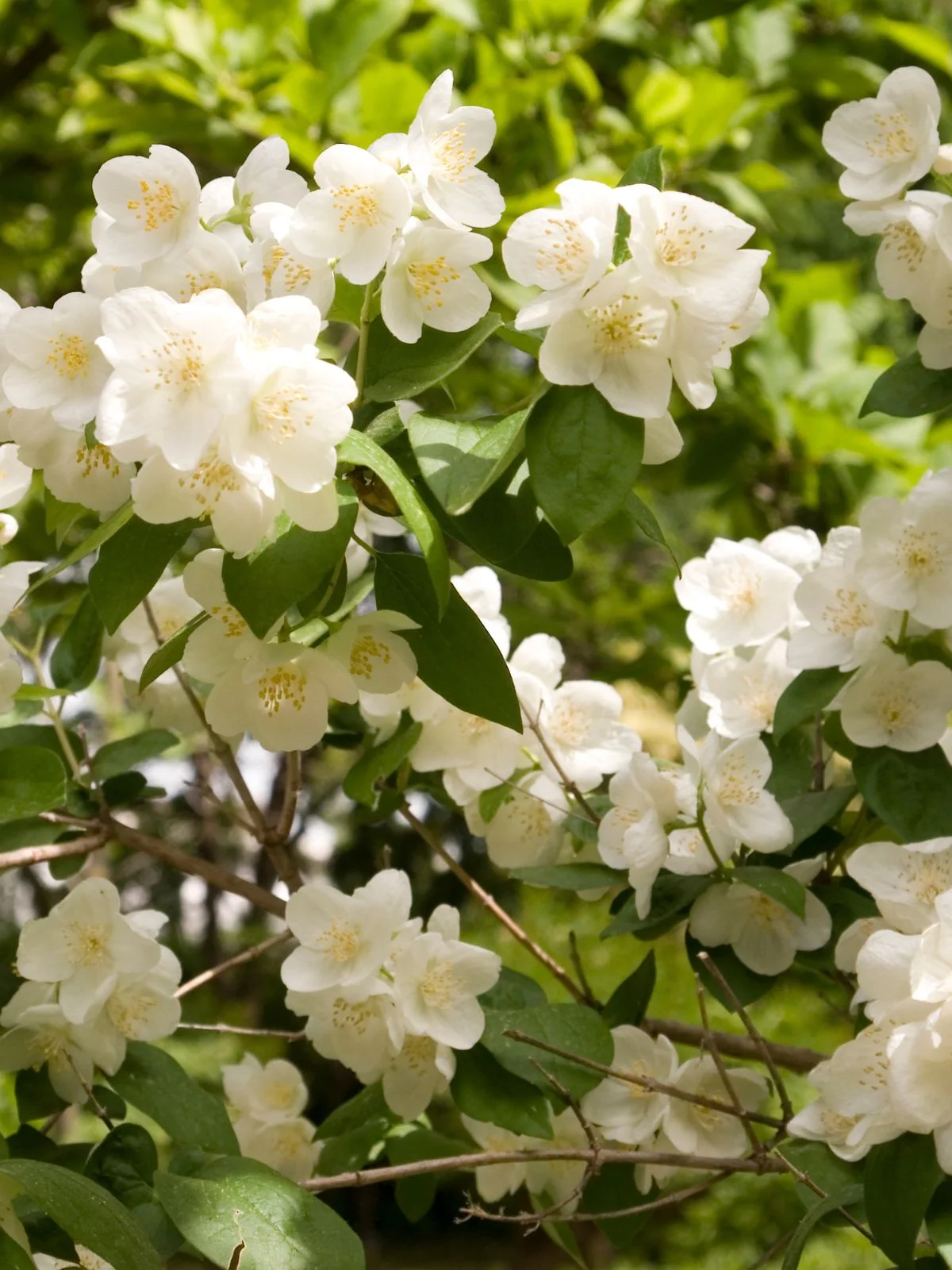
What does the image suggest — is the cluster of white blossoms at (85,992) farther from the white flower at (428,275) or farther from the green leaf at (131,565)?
the white flower at (428,275)

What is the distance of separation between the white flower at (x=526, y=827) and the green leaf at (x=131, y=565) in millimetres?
464

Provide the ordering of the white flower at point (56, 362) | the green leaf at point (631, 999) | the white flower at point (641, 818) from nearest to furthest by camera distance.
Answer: the white flower at point (56, 362)
the white flower at point (641, 818)
the green leaf at point (631, 999)

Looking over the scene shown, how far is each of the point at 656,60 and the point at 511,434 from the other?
6.01ft

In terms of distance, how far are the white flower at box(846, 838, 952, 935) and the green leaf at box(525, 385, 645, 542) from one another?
0.30 metres

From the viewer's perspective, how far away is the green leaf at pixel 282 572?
0.68 m

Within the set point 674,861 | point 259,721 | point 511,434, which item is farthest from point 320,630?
point 674,861

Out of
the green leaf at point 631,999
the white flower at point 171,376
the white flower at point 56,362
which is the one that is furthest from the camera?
the green leaf at point 631,999

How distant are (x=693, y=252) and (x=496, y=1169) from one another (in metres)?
0.77

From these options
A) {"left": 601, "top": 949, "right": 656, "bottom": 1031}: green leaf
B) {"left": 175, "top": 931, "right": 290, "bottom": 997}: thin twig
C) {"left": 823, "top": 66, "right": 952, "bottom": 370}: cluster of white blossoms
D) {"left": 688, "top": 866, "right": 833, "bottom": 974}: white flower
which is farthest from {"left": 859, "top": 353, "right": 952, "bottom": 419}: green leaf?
{"left": 175, "top": 931, "right": 290, "bottom": 997}: thin twig

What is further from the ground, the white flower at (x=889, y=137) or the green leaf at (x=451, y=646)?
the white flower at (x=889, y=137)

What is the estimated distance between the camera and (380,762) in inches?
41.2

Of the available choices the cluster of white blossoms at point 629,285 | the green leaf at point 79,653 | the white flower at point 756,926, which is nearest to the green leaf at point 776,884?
the white flower at point 756,926

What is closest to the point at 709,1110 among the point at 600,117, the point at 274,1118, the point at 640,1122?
the point at 640,1122

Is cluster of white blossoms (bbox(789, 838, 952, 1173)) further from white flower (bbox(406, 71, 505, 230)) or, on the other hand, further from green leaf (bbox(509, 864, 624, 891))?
white flower (bbox(406, 71, 505, 230))
